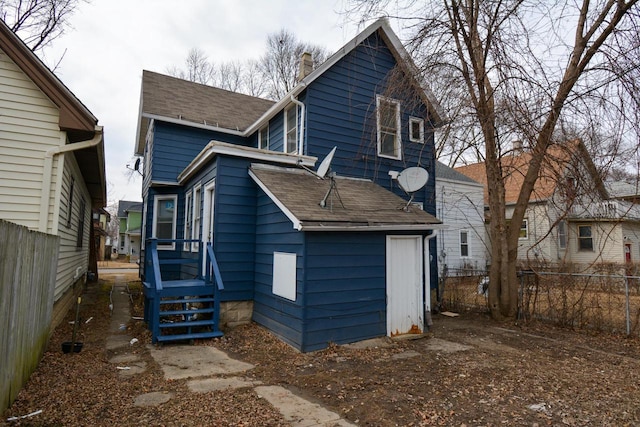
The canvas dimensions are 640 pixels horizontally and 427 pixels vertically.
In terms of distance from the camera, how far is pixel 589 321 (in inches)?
307

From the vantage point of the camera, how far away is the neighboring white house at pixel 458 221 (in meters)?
17.2

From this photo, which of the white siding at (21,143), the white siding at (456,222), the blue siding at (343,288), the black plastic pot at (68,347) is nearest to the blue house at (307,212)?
the blue siding at (343,288)

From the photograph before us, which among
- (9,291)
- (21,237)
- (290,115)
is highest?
(290,115)

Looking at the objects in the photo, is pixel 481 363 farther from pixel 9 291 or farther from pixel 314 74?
pixel 314 74

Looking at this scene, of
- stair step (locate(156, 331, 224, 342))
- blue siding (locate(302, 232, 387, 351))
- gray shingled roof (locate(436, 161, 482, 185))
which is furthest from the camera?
gray shingled roof (locate(436, 161, 482, 185))

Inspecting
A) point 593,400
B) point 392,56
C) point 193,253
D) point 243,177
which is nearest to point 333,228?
point 243,177

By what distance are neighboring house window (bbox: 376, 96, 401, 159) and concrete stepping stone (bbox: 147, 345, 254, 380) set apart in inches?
280

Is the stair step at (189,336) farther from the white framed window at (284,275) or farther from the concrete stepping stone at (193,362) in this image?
the white framed window at (284,275)

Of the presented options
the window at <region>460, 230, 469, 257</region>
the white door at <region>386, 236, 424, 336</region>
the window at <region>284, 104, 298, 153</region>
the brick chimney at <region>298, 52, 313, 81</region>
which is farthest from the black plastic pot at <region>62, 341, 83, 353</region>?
the window at <region>460, 230, 469, 257</region>

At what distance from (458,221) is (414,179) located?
35.3 ft

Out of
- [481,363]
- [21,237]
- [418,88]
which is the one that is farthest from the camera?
[418,88]

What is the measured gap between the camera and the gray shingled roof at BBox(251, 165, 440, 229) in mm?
6551

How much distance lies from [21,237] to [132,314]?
627 centimetres

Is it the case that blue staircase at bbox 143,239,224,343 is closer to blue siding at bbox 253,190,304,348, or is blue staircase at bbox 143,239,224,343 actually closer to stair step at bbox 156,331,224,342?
stair step at bbox 156,331,224,342
